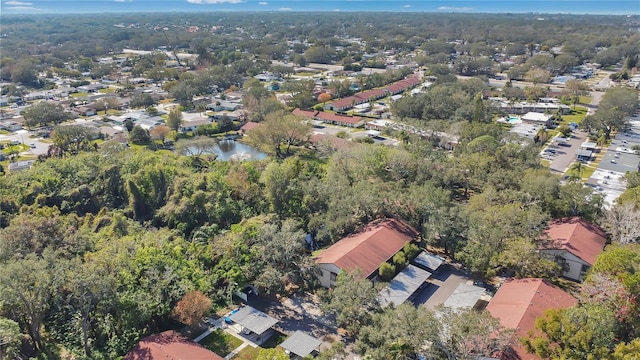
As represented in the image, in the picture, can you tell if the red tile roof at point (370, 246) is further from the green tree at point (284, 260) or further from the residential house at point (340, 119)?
the residential house at point (340, 119)

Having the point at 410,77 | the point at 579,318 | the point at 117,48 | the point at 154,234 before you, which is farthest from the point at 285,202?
the point at 117,48

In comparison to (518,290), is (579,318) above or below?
above

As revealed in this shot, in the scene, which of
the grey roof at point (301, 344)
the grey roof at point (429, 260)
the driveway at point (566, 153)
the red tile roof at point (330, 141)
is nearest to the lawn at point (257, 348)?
the grey roof at point (301, 344)

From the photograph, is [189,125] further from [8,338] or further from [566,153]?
[566,153]

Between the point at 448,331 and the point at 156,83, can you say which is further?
the point at 156,83

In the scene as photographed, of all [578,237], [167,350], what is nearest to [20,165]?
[167,350]

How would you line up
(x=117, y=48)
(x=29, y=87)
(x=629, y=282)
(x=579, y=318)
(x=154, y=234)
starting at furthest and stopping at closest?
1. (x=117, y=48)
2. (x=29, y=87)
3. (x=154, y=234)
4. (x=629, y=282)
5. (x=579, y=318)

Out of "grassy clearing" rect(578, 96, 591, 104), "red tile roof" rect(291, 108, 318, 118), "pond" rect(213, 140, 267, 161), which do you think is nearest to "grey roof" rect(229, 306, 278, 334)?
"pond" rect(213, 140, 267, 161)

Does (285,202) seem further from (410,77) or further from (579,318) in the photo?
(410,77)
